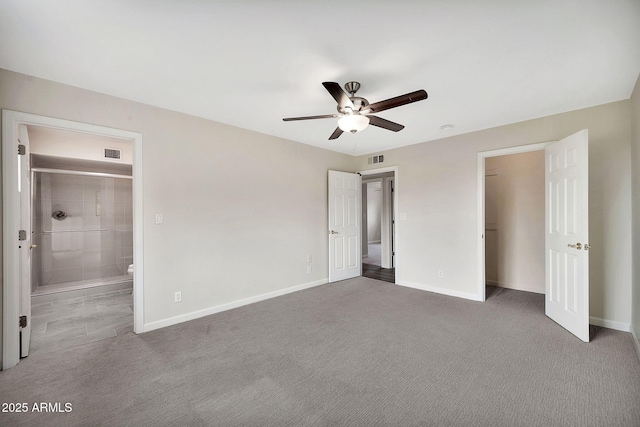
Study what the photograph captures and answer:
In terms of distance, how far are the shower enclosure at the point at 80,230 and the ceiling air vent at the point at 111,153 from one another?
29.4 inches

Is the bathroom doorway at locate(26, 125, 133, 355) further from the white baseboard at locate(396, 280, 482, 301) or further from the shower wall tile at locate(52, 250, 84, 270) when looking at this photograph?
the white baseboard at locate(396, 280, 482, 301)

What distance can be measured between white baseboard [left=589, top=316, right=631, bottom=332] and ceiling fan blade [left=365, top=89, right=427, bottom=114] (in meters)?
3.21

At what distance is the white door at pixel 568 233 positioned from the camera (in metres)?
2.55

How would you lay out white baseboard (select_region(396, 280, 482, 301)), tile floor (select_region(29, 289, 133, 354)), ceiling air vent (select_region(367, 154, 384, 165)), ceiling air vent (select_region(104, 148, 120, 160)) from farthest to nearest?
1. ceiling air vent (select_region(367, 154, 384, 165))
2. ceiling air vent (select_region(104, 148, 120, 160))
3. white baseboard (select_region(396, 280, 482, 301))
4. tile floor (select_region(29, 289, 133, 354))

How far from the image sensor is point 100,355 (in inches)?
93.5

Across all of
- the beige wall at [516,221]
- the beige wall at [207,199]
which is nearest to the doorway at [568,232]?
the beige wall at [516,221]

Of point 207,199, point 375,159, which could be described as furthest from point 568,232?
point 207,199

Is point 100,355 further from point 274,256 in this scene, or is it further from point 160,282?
point 274,256

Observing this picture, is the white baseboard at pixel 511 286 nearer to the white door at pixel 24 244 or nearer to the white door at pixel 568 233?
the white door at pixel 568 233

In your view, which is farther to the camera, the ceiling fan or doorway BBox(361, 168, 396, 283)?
doorway BBox(361, 168, 396, 283)

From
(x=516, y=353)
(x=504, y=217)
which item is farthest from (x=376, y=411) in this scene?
(x=504, y=217)

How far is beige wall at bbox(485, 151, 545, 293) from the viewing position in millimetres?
4145

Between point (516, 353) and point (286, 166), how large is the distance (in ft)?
11.6

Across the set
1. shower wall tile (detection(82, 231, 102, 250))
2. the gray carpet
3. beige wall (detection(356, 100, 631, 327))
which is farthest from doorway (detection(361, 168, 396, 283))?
shower wall tile (detection(82, 231, 102, 250))
